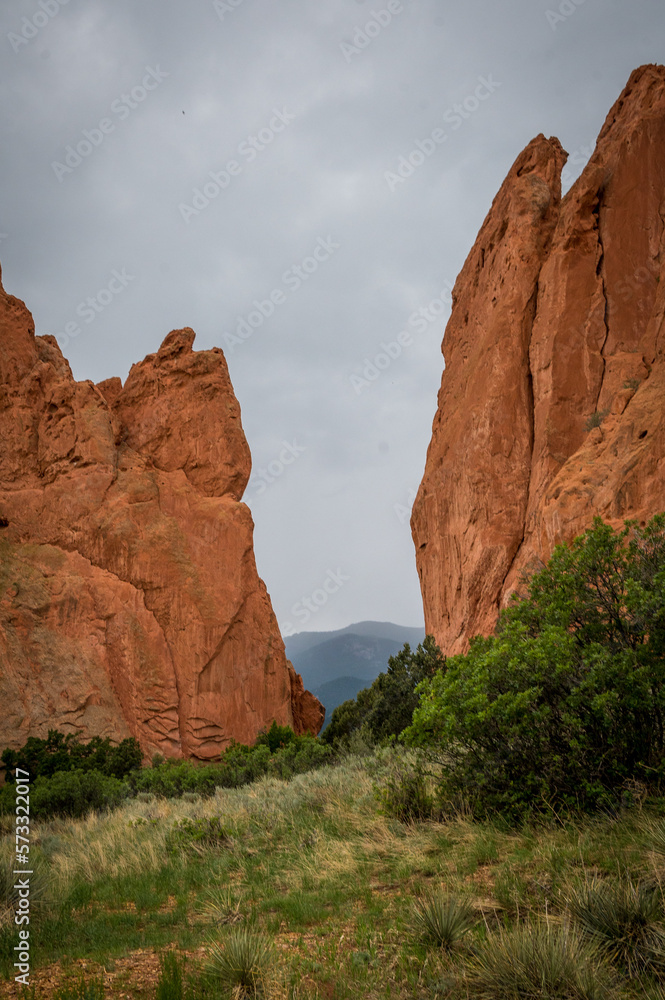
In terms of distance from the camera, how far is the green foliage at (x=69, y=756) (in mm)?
24172

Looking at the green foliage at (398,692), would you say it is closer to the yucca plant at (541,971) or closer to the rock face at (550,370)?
the rock face at (550,370)

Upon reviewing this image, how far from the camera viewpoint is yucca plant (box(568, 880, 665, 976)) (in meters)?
4.21

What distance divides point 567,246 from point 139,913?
1116 inches

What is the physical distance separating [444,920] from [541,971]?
109 centimetres

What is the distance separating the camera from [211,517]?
113ft

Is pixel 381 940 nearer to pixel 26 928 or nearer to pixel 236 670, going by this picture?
pixel 26 928

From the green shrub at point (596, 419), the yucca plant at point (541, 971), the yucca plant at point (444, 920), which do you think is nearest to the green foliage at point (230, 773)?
the yucca plant at point (444, 920)

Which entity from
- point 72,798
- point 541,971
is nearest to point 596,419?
point 72,798

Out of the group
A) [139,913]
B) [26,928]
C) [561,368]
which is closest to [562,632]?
[139,913]

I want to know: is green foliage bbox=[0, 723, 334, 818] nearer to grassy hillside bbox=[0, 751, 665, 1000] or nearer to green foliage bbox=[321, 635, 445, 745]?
green foliage bbox=[321, 635, 445, 745]

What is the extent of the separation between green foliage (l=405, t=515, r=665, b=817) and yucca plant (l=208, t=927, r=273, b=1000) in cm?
337

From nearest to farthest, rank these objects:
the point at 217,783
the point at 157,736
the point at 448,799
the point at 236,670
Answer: the point at 448,799
the point at 217,783
the point at 157,736
the point at 236,670

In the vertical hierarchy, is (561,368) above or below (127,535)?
above

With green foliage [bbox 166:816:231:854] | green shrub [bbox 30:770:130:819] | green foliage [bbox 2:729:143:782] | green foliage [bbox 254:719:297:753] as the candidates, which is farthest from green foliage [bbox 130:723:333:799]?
green foliage [bbox 166:816:231:854]
